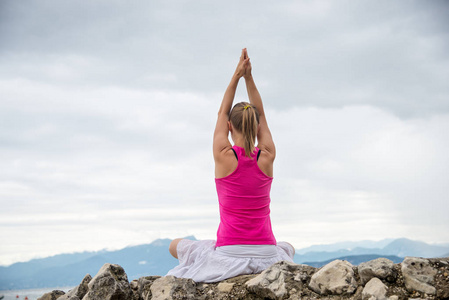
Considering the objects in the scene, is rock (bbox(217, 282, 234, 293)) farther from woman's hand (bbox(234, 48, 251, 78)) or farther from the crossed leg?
woman's hand (bbox(234, 48, 251, 78))

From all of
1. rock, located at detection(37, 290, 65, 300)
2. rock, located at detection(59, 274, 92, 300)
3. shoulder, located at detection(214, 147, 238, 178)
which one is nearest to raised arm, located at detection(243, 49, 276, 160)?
shoulder, located at detection(214, 147, 238, 178)

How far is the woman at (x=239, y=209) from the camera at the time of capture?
552 centimetres

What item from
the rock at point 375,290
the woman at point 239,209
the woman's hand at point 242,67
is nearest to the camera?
the rock at point 375,290

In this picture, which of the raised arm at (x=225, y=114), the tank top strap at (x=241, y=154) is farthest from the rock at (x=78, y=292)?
the tank top strap at (x=241, y=154)

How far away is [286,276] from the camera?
4926 mm

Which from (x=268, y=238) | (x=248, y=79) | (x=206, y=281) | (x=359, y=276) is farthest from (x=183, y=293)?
(x=248, y=79)

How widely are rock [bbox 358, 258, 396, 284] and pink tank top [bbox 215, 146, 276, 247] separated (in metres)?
1.39

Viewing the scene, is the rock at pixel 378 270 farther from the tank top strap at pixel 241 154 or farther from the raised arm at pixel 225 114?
the raised arm at pixel 225 114

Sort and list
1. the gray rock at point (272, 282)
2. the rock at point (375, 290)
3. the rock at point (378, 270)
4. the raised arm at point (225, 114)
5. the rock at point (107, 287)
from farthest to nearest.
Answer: the raised arm at point (225, 114)
the rock at point (107, 287)
the gray rock at point (272, 282)
the rock at point (378, 270)
the rock at point (375, 290)

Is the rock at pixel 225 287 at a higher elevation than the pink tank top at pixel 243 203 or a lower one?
lower

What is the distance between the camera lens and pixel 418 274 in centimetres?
445

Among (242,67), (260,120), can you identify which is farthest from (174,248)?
(242,67)

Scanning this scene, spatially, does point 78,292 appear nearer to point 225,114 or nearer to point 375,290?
point 225,114

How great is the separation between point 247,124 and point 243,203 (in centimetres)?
98
